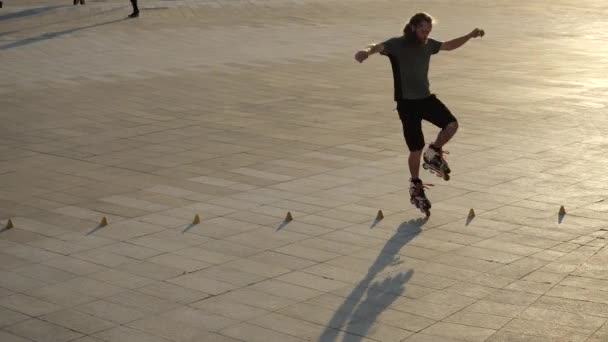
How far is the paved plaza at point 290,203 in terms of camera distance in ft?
23.5

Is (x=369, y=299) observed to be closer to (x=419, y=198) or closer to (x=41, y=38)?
(x=419, y=198)

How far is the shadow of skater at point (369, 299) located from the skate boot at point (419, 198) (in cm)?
77

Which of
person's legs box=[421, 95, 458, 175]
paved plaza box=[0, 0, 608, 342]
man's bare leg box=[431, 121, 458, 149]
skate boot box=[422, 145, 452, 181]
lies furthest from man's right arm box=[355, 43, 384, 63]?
paved plaza box=[0, 0, 608, 342]

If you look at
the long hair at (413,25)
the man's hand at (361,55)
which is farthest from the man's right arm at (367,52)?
the long hair at (413,25)

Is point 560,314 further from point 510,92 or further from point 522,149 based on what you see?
point 510,92

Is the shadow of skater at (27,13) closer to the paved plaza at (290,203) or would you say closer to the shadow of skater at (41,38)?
the shadow of skater at (41,38)

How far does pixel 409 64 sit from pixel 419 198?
1212mm

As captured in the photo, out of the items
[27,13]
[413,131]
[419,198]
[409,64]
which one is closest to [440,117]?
[413,131]

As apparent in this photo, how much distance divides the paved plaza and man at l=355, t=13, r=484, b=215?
528mm

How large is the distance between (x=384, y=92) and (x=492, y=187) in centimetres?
665

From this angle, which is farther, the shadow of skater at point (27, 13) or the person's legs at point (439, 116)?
the shadow of skater at point (27, 13)

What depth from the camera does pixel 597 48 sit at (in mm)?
23344

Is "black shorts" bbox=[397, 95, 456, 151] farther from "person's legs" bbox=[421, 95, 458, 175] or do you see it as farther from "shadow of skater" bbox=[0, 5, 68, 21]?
"shadow of skater" bbox=[0, 5, 68, 21]

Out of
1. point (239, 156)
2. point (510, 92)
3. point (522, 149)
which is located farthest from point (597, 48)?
point (239, 156)
